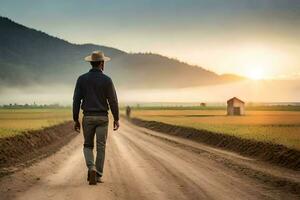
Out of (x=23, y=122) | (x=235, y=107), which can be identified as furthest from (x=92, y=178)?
(x=235, y=107)

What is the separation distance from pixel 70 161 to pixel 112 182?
19.8ft

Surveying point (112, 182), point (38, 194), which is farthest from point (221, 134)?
point (38, 194)

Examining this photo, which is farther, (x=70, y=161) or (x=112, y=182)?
(x=70, y=161)

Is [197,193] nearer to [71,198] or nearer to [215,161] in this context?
[71,198]

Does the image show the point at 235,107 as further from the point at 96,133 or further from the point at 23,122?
the point at 96,133

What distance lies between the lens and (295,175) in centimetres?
1567

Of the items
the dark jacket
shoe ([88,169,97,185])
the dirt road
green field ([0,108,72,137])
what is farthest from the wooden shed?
shoe ([88,169,97,185])

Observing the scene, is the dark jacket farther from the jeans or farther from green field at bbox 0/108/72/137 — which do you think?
green field at bbox 0/108/72/137

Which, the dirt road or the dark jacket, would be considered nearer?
the dirt road

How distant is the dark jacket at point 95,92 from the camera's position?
12.9m

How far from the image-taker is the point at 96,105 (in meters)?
12.8

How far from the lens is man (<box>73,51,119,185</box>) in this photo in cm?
1276

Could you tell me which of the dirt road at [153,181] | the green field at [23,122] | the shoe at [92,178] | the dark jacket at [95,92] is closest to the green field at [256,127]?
the dirt road at [153,181]

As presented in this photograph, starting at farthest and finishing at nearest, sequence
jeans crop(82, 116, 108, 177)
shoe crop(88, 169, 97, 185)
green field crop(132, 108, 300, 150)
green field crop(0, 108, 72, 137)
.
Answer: green field crop(0, 108, 72, 137), green field crop(132, 108, 300, 150), jeans crop(82, 116, 108, 177), shoe crop(88, 169, 97, 185)
